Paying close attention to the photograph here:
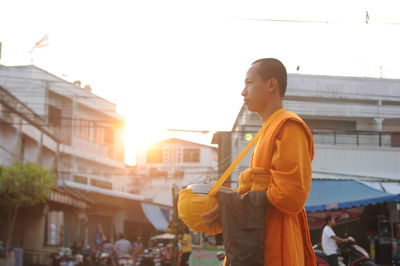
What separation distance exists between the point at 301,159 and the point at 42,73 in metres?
36.0

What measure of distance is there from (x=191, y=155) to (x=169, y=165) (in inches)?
91.6

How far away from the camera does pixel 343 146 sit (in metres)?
24.4

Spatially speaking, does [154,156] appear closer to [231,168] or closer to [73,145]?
[73,145]

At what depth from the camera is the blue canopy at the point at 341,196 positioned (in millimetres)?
15844

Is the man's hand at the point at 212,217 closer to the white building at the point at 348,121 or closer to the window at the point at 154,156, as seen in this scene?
the white building at the point at 348,121

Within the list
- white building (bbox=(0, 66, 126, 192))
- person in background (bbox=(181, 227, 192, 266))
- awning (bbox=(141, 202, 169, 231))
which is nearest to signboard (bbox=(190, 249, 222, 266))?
person in background (bbox=(181, 227, 192, 266))

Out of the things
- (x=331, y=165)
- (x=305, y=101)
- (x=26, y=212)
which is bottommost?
(x=26, y=212)

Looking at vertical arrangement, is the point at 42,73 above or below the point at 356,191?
above

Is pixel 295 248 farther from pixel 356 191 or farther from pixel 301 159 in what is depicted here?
pixel 356 191

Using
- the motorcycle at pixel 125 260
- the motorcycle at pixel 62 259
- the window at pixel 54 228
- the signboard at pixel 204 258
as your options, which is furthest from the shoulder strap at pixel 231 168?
the window at pixel 54 228

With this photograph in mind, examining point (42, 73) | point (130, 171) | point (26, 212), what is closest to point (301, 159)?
point (26, 212)

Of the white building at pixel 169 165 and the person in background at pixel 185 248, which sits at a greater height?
the white building at pixel 169 165

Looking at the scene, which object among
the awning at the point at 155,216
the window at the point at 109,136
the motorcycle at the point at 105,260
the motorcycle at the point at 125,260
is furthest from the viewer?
the window at the point at 109,136

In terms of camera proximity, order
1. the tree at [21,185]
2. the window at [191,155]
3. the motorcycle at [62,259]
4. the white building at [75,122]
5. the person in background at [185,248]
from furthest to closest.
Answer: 1. the window at [191,155]
2. the white building at [75,122]
3. the motorcycle at [62,259]
4. the tree at [21,185]
5. the person in background at [185,248]
